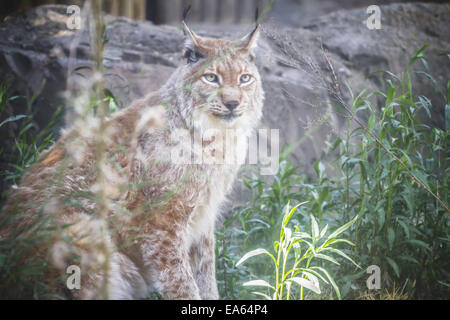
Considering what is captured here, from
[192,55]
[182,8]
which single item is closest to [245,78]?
[192,55]

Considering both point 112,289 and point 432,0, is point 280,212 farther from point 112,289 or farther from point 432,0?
point 432,0

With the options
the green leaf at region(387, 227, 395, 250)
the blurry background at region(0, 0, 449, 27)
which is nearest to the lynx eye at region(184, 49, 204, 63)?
the green leaf at region(387, 227, 395, 250)

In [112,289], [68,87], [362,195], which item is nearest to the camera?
[112,289]

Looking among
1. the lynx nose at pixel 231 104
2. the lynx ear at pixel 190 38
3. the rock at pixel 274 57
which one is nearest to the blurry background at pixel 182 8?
the rock at pixel 274 57

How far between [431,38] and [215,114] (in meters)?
3.82

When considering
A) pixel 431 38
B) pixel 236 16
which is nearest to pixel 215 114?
pixel 431 38

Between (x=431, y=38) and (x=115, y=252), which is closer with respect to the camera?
(x=115, y=252)

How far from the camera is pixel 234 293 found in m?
3.44

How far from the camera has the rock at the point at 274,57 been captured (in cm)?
464

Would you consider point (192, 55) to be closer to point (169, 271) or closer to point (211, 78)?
point (211, 78)

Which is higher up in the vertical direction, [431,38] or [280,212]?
[431,38]

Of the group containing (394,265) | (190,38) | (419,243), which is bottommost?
(394,265)

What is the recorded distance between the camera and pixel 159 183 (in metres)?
3.15

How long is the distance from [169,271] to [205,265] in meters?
0.54
